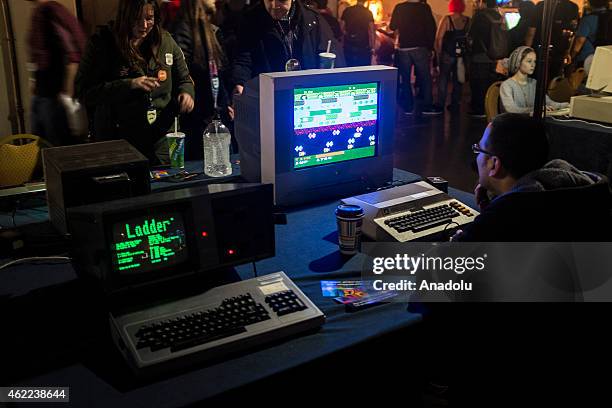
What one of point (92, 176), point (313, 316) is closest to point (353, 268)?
point (313, 316)

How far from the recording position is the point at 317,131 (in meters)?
2.35

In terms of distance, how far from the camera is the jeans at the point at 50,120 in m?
3.50

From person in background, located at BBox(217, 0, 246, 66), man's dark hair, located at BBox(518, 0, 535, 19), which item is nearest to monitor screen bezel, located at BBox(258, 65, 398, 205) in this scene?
person in background, located at BBox(217, 0, 246, 66)

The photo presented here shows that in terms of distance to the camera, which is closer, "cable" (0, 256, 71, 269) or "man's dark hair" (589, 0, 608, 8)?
Result: "cable" (0, 256, 71, 269)

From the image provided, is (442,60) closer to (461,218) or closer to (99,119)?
(99,119)

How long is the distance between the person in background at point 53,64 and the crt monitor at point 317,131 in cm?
143

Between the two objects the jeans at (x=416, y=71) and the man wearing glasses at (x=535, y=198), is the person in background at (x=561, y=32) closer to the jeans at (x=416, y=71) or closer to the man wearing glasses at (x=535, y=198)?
the jeans at (x=416, y=71)

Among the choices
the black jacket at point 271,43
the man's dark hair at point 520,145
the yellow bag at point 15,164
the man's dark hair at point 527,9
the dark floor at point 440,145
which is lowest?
the dark floor at point 440,145

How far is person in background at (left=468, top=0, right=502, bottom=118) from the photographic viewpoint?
732 cm

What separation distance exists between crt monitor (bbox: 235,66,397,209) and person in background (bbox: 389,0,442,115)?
17.7 ft

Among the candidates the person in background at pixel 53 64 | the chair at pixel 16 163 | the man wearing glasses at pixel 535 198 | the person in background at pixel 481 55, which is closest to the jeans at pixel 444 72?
the person in background at pixel 481 55

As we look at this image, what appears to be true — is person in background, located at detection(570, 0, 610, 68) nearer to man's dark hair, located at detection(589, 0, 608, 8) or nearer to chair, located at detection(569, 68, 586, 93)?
man's dark hair, located at detection(589, 0, 608, 8)

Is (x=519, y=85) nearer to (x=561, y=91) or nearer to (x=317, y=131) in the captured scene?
(x=561, y=91)

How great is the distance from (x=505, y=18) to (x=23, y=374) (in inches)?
314
